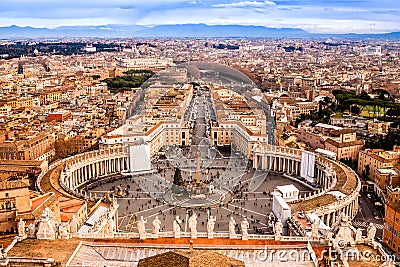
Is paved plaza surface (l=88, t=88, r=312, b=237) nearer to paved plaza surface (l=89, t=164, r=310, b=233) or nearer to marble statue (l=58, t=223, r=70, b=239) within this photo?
paved plaza surface (l=89, t=164, r=310, b=233)

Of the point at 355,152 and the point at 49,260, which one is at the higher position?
the point at 49,260

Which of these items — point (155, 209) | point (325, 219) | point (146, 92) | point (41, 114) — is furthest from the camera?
point (146, 92)

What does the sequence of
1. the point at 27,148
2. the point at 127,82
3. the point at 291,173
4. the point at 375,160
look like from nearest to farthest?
the point at 375,160 < the point at 291,173 < the point at 27,148 < the point at 127,82

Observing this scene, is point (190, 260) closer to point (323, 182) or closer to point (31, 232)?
point (31, 232)

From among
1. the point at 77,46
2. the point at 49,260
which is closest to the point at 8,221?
the point at 49,260

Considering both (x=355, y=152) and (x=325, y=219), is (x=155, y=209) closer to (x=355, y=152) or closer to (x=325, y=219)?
(x=325, y=219)

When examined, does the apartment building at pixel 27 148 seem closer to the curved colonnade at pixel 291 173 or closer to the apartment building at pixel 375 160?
the curved colonnade at pixel 291 173

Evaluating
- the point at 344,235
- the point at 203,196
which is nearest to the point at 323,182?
the point at 203,196

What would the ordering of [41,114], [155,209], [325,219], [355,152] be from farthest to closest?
[41,114]
[355,152]
[155,209]
[325,219]
